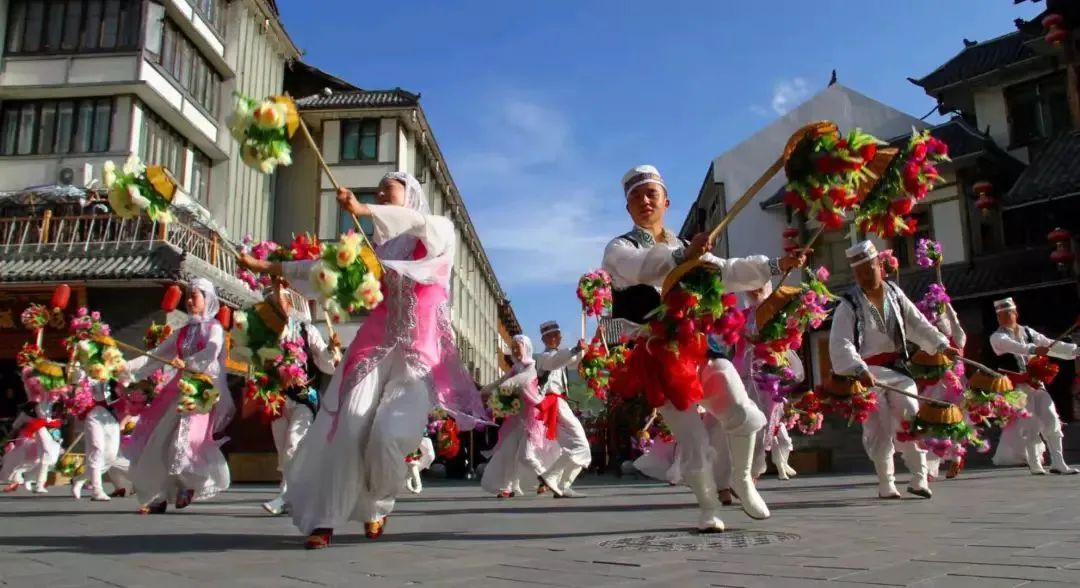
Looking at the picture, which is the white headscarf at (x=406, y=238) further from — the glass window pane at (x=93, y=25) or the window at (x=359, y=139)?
the window at (x=359, y=139)

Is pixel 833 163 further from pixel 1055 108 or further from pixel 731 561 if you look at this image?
pixel 1055 108

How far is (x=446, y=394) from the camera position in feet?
18.0

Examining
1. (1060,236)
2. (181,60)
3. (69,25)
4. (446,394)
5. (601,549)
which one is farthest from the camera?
(181,60)

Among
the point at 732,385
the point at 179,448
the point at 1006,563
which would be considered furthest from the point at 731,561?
the point at 179,448

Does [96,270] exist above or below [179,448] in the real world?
above

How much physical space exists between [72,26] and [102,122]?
2.65m

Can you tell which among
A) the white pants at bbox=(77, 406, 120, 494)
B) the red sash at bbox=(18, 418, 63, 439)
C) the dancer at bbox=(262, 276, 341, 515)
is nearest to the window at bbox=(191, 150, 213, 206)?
the red sash at bbox=(18, 418, 63, 439)

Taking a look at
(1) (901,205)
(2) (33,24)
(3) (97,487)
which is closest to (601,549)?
(1) (901,205)

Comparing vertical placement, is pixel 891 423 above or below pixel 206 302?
below

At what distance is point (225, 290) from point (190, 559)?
708 inches

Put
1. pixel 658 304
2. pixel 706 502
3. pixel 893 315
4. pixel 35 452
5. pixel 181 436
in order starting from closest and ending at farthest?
pixel 706 502, pixel 658 304, pixel 893 315, pixel 181 436, pixel 35 452

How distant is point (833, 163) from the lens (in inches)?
176

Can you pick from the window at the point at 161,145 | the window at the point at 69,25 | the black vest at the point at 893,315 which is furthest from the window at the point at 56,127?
the black vest at the point at 893,315

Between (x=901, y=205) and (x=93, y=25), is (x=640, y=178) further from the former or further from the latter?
(x=93, y=25)
